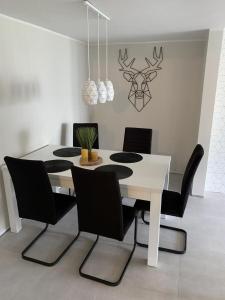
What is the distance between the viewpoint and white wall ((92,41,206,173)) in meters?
3.63

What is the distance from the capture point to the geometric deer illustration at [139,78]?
149 inches

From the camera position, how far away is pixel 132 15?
7.19 feet

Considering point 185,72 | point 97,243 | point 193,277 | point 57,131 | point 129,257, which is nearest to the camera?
point 193,277

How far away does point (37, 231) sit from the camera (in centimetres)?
261

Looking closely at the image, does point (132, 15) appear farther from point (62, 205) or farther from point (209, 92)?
point (62, 205)

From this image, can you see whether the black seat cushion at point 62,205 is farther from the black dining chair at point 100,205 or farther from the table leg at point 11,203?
the table leg at point 11,203

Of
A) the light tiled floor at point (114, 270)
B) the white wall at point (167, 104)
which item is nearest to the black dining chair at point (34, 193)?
the light tiled floor at point (114, 270)

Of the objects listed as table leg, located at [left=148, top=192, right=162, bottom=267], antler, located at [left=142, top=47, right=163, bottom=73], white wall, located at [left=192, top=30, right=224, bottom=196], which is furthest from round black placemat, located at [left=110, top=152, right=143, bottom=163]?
antler, located at [left=142, top=47, right=163, bottom=73]

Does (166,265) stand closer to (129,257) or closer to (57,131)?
(129,257)

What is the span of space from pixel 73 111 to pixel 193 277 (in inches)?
108

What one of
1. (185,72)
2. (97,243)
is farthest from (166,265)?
(185,72)

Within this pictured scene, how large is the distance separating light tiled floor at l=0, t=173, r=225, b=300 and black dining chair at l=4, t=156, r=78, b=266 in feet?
0.46

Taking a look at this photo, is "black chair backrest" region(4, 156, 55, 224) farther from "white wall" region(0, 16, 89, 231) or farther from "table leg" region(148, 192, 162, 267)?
"table leg" region(148, 192, 162, 267)

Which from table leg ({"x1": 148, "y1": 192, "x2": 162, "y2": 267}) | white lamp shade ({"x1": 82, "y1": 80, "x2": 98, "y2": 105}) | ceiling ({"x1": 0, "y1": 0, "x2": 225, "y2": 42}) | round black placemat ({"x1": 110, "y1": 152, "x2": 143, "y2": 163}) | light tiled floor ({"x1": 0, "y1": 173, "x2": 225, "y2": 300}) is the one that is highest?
ceiling ({"x1": 0, "y1": 0, "x2": 225, "y2": 42})
